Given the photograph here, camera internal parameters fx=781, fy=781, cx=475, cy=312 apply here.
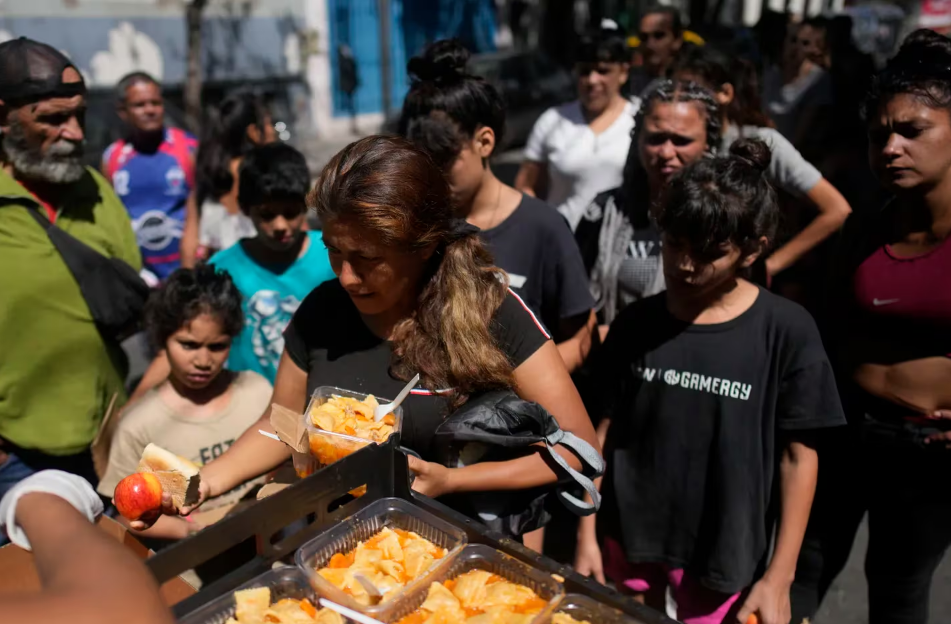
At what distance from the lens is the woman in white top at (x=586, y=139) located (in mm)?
4258

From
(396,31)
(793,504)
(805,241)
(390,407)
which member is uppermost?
(396,31)

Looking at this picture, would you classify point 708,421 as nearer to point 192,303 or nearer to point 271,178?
point 192,303

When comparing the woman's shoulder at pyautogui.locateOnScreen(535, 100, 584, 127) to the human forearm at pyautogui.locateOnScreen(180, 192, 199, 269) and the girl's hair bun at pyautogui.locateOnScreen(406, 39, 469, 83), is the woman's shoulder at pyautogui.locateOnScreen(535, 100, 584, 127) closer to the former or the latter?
the girl's hair bun at pyautogui.locateOnScreen(406, 39, 469, 83)

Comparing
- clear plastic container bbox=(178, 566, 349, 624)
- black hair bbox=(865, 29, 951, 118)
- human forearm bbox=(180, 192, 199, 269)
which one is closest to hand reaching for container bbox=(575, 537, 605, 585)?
clear plastic container bbox=(178, 566, 349, 624)

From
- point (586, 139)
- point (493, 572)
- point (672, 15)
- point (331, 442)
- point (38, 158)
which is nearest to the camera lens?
point (493, 572)

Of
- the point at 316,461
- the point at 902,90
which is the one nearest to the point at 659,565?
the point at 316,461

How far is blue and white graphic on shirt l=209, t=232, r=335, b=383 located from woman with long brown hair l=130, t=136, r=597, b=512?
108 centimetres

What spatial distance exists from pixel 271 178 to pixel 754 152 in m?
1.99

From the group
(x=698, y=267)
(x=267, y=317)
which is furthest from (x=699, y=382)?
(x=267, y=317)

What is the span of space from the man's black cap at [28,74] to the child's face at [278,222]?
90 cm

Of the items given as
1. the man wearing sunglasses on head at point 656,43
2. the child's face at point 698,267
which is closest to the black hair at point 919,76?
the child's face at point 698,267

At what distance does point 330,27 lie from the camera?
59.0ft

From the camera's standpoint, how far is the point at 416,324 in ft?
6.94

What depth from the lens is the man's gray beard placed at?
10.1 feet
